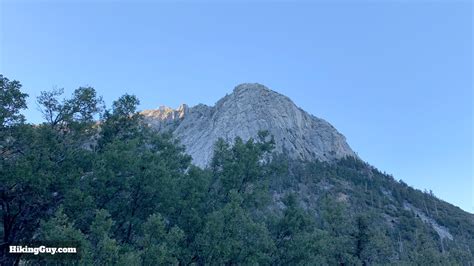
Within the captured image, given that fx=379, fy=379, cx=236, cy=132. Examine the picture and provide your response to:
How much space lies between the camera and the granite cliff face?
114938 mm

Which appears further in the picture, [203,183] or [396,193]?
[396,193]

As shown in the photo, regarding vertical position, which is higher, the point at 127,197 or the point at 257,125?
the point at 257,125

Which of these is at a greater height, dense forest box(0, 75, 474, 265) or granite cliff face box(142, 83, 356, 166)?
granite cliff face box(142, 83, 356, 166)

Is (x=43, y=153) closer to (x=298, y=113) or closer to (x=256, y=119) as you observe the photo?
(x=256, y=119)

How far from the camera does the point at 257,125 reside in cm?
11650

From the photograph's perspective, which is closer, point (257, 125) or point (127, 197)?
point (127, 197)

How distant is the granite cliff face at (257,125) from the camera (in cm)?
11494

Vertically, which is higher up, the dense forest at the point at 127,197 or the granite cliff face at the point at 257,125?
the granite cliff face at the point at 257,125

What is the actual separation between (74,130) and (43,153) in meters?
3.30

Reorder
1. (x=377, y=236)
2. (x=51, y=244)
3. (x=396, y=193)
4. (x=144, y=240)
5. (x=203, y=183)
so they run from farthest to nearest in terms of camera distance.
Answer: (x=396, y=193)
(x=377, y=236)
(x=203, y=183)
(x=144, y=240)
(x=51, y=244)

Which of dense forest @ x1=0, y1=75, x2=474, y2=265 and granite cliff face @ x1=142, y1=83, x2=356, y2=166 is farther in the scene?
granite cliff face @ x1=142, y1=83, x2=356, y2=166

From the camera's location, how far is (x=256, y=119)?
11919cm

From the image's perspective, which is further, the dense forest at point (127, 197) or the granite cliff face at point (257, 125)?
the granite cliff face at point (257, 125)

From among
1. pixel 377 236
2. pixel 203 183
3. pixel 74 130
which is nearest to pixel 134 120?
pixel 74 130
